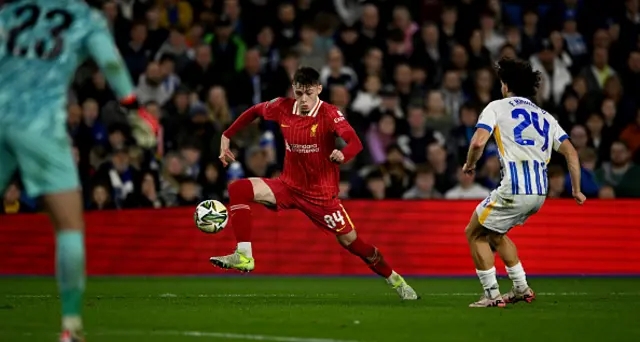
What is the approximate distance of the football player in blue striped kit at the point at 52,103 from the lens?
7941 mm

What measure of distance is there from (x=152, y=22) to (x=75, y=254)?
13.2 metres

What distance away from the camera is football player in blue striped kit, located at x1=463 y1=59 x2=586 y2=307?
11.5 meters

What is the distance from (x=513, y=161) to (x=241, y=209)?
2.76 metres

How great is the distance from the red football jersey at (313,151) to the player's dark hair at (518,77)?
5.79ft

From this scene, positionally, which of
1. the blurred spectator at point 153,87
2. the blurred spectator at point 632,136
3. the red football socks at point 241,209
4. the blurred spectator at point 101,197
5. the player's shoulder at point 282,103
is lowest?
the blurred spectator at point 101,197

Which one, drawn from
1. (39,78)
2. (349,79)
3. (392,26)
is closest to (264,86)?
(349,79)

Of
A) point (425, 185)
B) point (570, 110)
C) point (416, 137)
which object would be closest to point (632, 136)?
point (570, 110)

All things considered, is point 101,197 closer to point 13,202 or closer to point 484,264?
point 13,202

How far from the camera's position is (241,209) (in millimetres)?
12586

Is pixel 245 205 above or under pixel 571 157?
under

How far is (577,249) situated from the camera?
1709 centimetres

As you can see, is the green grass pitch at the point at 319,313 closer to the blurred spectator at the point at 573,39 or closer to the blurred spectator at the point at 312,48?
the blurred spectator at the point at 312,48

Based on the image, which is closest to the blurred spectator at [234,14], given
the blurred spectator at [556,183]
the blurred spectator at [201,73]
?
the blurred spectator at [201,73]

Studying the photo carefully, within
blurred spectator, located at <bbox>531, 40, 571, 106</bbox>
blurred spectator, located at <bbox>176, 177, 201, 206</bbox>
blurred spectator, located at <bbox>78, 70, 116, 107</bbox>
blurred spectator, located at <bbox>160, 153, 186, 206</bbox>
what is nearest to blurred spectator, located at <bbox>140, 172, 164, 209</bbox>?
blurred spectator, located at <bbox>160, 153, 186, 206</bbox>
